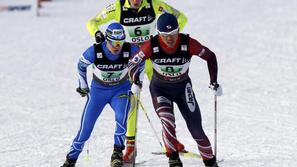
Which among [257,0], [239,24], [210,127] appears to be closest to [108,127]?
[210,127]

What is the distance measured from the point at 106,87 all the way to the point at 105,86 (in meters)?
0.02

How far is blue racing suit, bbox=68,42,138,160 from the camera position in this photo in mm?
9844

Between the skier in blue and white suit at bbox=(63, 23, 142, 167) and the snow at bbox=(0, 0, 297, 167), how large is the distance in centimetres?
96

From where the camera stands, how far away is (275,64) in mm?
18266

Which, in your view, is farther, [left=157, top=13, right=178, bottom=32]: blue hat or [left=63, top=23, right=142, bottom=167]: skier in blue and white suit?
[left=63, top=23, right=142, bottom=167]: skier in blue and white suit

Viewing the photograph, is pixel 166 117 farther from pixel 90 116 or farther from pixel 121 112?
pixel 90 116

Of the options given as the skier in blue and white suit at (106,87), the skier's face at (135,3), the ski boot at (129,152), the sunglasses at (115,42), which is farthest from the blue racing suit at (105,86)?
the skier's face at (135,3)

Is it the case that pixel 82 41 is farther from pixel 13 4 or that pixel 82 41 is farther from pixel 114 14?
pixel 114 14

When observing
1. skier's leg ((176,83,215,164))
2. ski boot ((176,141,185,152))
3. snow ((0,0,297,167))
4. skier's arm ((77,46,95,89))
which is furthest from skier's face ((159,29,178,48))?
ski boot ((176,141,185,152))

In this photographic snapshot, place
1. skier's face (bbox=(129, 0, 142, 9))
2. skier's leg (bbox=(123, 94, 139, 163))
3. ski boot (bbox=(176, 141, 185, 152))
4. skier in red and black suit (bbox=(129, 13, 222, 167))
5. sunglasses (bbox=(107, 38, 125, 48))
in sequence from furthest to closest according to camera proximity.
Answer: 1. ski boot (bbox=(176, 141, 185, 152))
2. skier's face (bbox=(129, 0, 142, 9))
3. skier's leg (bbox=(123, 94, 139, 163))
4. sunglasses (bbox=(107, 38, 125, 48))
5. skier in red and black suit (bbox=(129, 13, 222, 167))

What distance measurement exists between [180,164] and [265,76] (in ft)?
25.0

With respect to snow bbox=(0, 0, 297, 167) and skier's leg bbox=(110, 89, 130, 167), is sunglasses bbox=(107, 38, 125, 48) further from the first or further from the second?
snow bbox=(0, 0, 297, 167)

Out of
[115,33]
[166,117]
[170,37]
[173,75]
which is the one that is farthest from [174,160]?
[115,33]

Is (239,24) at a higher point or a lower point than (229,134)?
higher
